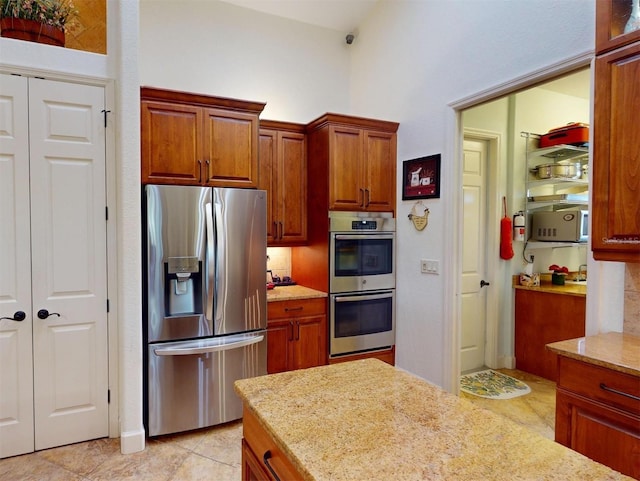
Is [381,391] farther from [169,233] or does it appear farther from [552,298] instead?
[552,298]

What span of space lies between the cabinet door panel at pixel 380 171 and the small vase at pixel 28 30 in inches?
93.7

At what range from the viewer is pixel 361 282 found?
346 centimetres

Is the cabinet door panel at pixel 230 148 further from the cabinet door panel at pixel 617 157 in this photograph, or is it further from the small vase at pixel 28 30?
the cabinet door panel at pixel 617 157

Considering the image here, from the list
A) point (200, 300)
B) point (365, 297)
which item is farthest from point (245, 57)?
point (365, 297)

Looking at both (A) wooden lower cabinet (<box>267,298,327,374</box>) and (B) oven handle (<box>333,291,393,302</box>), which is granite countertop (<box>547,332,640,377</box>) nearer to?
(B) oven handle (<box>333,291,393,302</box>)

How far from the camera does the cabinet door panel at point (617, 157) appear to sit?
1.78 metres

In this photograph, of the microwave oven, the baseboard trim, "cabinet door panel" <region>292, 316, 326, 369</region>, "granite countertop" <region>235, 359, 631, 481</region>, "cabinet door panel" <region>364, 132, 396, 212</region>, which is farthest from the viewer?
the microwave oven

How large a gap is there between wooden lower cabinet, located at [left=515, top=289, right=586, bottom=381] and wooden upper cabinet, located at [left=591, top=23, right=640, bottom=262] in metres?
1.78

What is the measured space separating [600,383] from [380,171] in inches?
92.6

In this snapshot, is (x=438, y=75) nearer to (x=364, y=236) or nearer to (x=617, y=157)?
(x=364, y=236)

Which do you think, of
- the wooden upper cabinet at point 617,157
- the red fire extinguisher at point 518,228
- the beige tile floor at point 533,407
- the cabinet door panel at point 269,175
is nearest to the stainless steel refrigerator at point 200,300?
the cabinet door panel at point 269,175

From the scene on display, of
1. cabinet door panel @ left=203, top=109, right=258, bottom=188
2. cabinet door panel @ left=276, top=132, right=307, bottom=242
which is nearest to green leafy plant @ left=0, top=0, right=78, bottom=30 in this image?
cabinet door panel @ left=203, top=109, right=258, bottom=188

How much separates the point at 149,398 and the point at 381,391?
197 centimetres

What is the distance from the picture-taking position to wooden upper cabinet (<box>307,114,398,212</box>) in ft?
11.0
